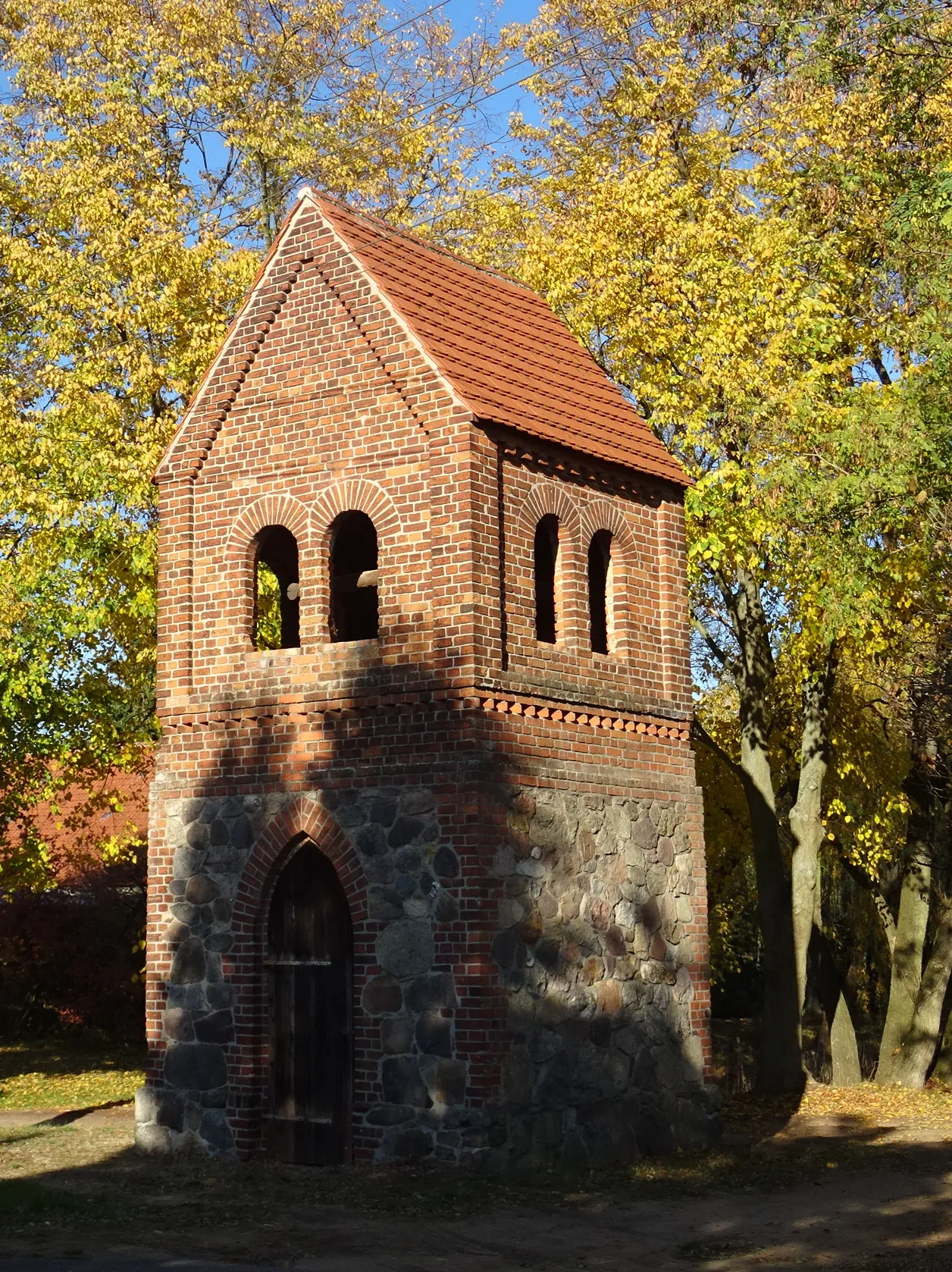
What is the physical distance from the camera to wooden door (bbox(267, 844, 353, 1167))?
42.6ft

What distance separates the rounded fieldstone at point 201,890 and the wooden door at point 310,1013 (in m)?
0.56

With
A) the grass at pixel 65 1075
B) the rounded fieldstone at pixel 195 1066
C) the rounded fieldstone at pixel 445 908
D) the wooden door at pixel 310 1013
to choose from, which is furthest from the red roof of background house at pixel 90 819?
the rounded fieldstone at pixel 445 908

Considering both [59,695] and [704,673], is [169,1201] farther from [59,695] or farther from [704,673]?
[704,673]

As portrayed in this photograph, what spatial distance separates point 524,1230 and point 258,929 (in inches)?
149

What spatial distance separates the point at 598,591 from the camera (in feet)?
50.2

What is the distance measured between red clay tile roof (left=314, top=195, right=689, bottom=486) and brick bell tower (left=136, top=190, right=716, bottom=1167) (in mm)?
54

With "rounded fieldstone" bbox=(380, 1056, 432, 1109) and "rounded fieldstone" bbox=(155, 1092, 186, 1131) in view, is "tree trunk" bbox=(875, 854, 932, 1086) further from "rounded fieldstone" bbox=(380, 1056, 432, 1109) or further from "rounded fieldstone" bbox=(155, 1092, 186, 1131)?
"rounded fieldstone" bbox=(155, 1092, 186, 1131)

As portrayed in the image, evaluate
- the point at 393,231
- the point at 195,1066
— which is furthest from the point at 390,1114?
the point at 393,231

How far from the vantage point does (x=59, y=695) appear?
66.4ft

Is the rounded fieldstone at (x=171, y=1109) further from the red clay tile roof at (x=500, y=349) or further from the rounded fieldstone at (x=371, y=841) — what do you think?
the red clay tile roof at (x=500, y=349)

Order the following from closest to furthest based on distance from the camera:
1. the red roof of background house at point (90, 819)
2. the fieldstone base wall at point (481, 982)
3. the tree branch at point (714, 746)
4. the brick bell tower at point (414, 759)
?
the fieldstone base wall at point (481, 982) → the brick bell tower at point (414, 759) → the tree branch at point (714, 746) → the red roof of background house at point (90, 819)

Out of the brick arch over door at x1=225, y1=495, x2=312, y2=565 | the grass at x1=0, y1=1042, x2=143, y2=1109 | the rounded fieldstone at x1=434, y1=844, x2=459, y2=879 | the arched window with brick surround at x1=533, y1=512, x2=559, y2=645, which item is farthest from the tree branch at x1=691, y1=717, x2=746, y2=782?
the rounded fieldstone at x1=434, y1=844, x2=459, y2=879

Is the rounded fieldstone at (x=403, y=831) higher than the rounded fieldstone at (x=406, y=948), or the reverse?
the rounded fieldstone at (x=403, y=831)

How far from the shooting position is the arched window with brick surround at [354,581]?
1494 centimetres
